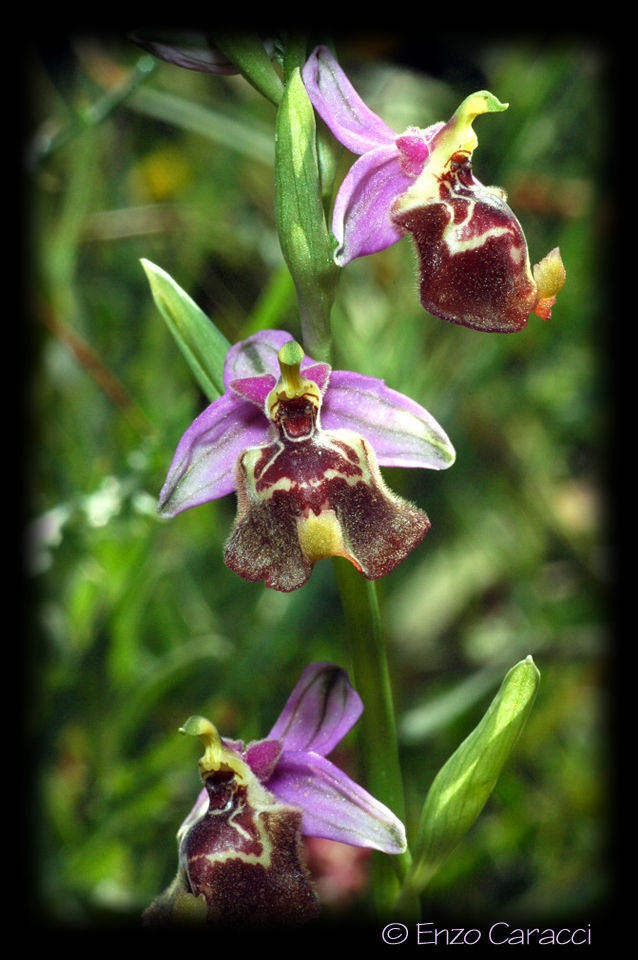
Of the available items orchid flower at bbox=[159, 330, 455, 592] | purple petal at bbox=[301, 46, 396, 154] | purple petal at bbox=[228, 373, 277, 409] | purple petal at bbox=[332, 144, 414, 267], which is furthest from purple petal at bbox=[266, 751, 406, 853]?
purple petal at bbox=[301, 46, 396, 154]

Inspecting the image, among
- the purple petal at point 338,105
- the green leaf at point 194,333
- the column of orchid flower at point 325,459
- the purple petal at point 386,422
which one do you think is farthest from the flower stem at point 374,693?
the purple petal at point 338,105

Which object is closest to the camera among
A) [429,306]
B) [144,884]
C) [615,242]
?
[429,306]

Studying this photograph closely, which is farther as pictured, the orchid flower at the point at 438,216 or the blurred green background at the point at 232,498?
the blurred green background at the point at 232,498

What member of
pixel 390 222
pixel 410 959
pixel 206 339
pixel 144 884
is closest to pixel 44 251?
pixel 206 339

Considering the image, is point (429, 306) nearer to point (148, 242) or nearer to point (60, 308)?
point (60, 308)

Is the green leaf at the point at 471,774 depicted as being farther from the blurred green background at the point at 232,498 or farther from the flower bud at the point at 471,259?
the flower bud at the point at 471,259

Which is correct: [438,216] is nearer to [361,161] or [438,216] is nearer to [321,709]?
[361,161]

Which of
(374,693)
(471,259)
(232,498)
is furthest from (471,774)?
(232,498)
